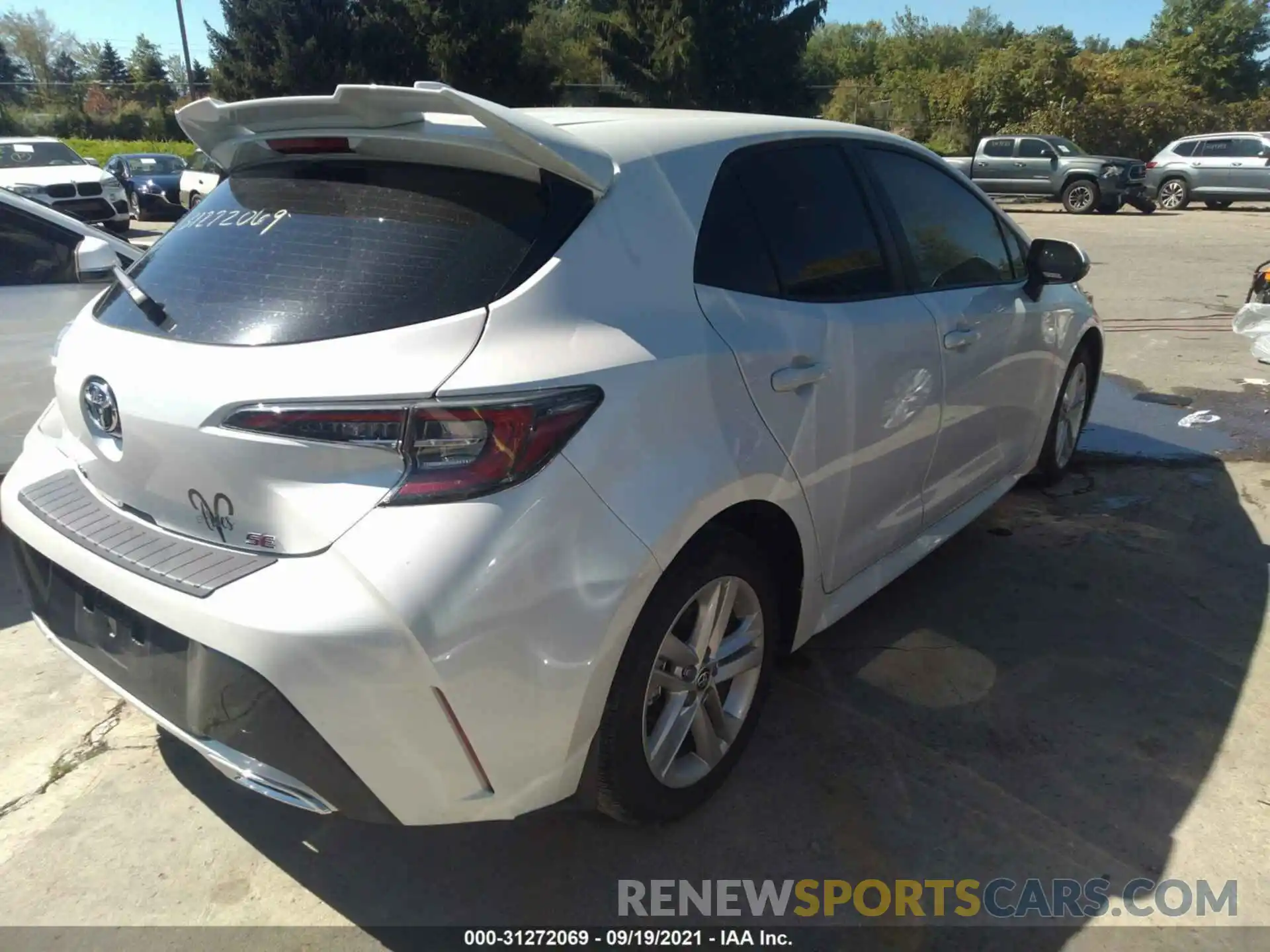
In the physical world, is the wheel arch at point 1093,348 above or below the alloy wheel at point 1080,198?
above

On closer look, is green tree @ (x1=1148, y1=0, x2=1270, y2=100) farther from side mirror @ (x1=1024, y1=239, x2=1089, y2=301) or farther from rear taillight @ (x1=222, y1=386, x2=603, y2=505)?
rear taillight @ (x1=222, y1=386, x2=603, y2=505)

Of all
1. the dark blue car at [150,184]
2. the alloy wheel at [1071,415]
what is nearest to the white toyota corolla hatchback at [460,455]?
the alloy wheel at [1071,415]

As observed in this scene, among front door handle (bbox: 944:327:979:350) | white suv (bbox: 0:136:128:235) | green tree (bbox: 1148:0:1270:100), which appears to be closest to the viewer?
front door handle (bbox: 944:327:979:350)

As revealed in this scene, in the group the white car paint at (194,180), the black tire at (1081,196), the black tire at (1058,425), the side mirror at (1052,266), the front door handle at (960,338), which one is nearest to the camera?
the front door handle at (960,338)

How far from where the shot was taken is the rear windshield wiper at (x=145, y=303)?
2352mm

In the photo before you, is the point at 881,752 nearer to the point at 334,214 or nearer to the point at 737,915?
the point at 737,915

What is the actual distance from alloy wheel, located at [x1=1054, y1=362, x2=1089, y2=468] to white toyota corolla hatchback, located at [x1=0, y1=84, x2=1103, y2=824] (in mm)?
2184

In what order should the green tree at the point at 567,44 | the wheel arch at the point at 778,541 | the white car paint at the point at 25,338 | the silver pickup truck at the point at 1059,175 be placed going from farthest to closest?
the green tree at the point at 567,44 < the silver pickup truck at the point at 1059,175 < the white car paint at the point at 25,338 < the wheel arch at the point at 778,541

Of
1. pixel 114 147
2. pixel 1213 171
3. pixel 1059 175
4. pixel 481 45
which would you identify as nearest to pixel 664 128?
pixel 1059 175

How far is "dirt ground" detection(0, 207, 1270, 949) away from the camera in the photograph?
2.45m

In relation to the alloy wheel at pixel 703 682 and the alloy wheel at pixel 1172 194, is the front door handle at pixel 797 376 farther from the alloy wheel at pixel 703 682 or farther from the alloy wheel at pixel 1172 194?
the alloy wheel at pixel 1172 194

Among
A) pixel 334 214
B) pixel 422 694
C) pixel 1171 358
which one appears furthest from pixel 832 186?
pixel 1171 358

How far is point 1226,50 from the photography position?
48906mm

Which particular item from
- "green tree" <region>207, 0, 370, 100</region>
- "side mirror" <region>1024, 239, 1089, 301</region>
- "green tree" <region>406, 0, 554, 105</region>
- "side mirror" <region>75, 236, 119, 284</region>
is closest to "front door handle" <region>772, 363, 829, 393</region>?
"side mirror" <region>1024, 239, 1089, 301</region>
